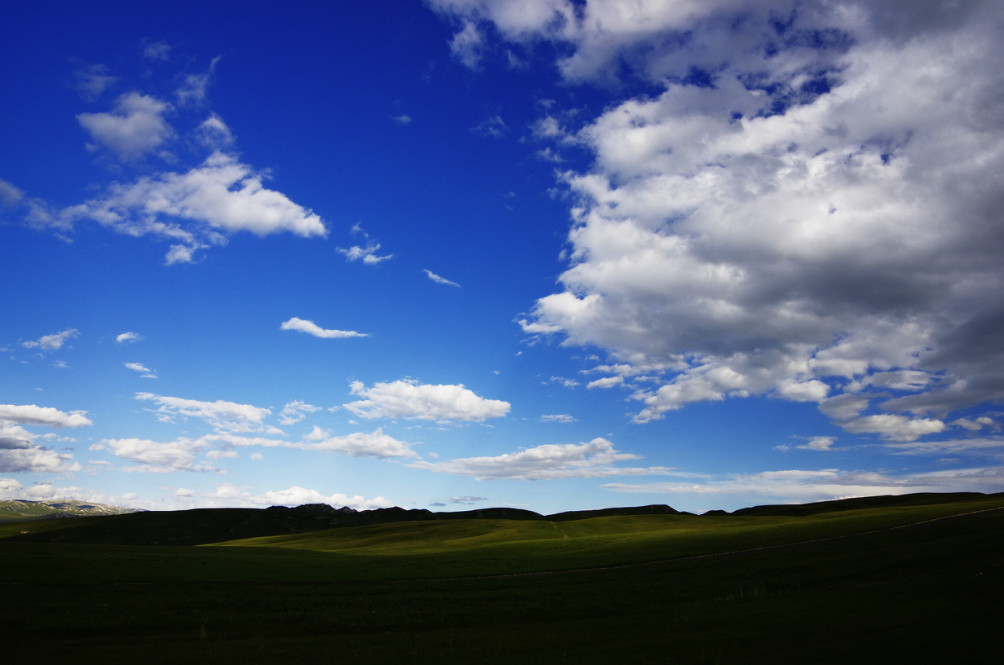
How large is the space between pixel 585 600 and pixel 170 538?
199 m

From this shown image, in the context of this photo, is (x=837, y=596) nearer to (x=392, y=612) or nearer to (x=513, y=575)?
(x=392, y=612)

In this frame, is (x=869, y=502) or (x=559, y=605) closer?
(x=559, y=605)

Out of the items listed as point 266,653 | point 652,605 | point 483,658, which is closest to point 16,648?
point 266,653

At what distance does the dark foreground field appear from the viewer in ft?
68.3

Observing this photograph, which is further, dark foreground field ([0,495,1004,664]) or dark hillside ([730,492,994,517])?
dark hillside ([730,492,994,517])

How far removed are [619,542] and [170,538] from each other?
174007mm

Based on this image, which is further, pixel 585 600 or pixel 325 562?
pixel 325 562

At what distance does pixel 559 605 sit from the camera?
111 ft

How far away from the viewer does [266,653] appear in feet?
71.7

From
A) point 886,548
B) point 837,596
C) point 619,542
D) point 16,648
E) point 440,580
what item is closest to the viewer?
point 16,648

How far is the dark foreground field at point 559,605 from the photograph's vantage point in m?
20.8

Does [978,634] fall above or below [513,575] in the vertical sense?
above

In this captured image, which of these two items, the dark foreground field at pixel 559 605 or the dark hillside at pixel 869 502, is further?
the dark hillside at pixel 869 502

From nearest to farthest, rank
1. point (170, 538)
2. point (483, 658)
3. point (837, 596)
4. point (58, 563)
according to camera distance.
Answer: point (483, 658), point (837, 596), point (58, 563), point (170, 538)
